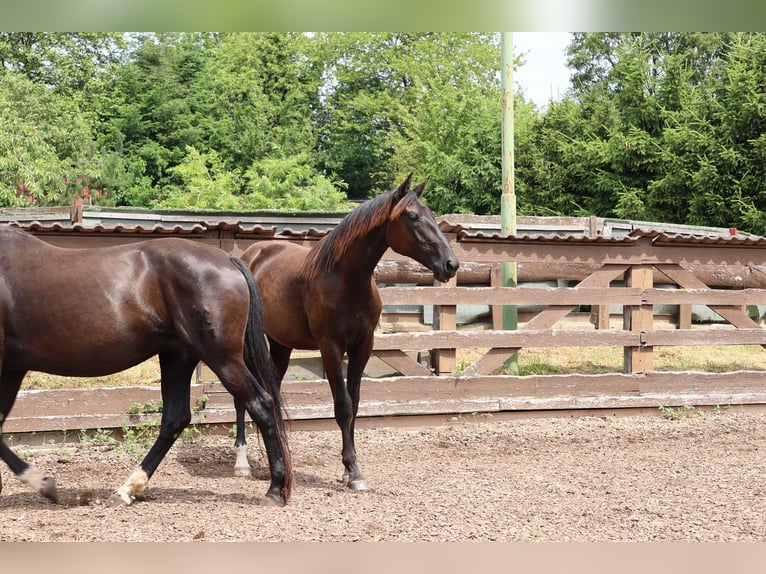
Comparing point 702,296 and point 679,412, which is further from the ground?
point 702,296

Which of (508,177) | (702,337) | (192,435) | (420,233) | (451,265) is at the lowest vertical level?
(192,435)

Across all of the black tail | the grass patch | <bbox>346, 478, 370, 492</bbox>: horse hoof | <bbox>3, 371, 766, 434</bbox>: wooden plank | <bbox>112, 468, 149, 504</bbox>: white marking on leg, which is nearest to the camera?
<bbox>112, 468, 149, 504</bbox>: white marking on leg

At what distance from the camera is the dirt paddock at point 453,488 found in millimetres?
3775

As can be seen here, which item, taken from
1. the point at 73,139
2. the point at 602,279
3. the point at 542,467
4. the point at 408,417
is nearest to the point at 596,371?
the point at 602,279

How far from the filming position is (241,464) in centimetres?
538

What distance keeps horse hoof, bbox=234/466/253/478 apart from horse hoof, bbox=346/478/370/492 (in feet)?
2.80

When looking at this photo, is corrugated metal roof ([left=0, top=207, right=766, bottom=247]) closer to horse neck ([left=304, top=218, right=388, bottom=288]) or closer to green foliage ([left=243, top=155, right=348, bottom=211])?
horse neck ([left=304, top=218, right=388, bottom=288])

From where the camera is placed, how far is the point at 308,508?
14.0 feet

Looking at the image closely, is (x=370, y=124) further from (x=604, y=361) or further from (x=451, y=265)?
(x=451, y=265)

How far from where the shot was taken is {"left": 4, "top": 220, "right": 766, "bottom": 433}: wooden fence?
22.4ft

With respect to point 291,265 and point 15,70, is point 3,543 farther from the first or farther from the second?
point 15,70

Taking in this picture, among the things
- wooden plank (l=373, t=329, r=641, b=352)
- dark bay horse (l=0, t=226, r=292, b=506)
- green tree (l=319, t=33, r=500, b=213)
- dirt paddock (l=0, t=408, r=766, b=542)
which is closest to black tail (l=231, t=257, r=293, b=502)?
dark bay horse (l=0, t=226, r=292, b=506)

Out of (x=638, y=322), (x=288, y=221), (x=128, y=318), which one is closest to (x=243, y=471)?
(x=128, y=318)

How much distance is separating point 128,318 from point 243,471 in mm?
1636
